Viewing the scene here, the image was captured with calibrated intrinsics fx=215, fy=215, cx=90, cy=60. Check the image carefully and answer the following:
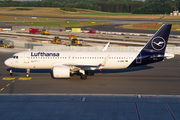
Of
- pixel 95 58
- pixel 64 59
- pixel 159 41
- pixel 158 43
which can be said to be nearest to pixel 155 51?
pixel 158 43

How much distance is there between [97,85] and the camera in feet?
103

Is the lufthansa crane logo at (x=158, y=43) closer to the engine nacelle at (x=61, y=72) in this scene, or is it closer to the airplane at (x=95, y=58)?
the airplane at (x=95, y=58)

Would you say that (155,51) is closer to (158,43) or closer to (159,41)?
(158,43)

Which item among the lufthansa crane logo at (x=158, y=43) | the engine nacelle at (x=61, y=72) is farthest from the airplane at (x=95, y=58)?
the engine nacelle at (x=61, y=72)

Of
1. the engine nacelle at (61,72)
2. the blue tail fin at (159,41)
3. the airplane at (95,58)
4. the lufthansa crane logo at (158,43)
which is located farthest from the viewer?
the lufthansa crane logo at (158,43)

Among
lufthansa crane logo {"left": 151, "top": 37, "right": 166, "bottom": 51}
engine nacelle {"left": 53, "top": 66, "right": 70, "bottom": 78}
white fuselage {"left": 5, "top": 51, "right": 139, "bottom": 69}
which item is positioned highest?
lufthansa crane logo {"left": 151, "top": 37, "right": 166, "bottom": 51}

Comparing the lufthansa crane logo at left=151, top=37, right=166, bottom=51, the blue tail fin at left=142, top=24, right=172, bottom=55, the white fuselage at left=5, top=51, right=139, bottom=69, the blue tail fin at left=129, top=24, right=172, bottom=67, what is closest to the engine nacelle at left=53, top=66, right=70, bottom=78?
the white fuselage at left=5, top=51, right=139, bottom=69

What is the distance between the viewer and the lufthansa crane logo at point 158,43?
34.5 metres

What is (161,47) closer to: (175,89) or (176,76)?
(176,76)

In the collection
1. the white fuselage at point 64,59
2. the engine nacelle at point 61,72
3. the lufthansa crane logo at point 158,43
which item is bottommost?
the engine nacelle at point 61,72

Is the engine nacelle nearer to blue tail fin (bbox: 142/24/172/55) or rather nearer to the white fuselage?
the white fuselage

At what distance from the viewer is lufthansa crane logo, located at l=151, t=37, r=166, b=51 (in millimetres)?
34469

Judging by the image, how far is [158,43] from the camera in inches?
1359

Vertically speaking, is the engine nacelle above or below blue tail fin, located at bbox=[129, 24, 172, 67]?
below
